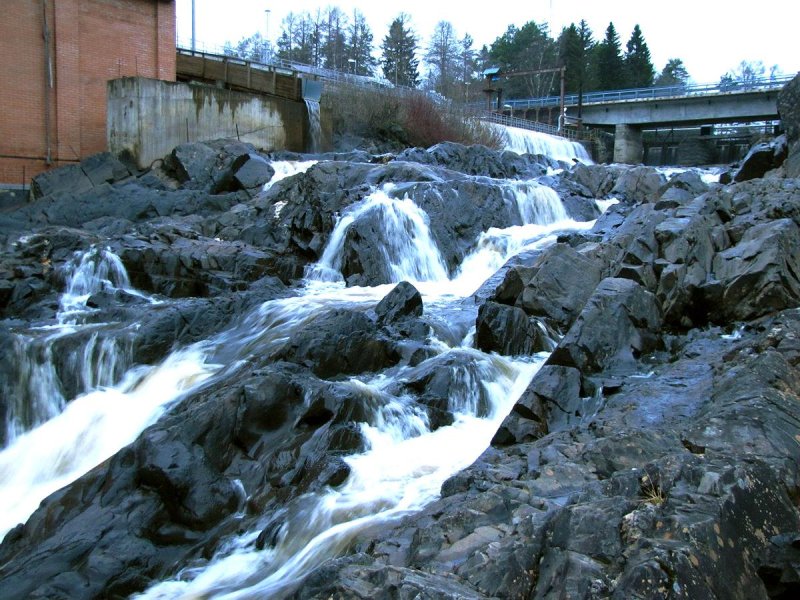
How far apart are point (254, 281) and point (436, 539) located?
10.0m

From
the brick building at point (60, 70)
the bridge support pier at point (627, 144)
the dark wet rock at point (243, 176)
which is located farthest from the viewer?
the bridge support pier at point (627, 144)

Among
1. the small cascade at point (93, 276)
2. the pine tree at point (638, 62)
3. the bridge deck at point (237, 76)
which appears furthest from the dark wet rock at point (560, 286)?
the pine tree at point (638, 62)

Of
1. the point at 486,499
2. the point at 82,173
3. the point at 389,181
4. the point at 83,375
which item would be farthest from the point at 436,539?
the point at 82,173

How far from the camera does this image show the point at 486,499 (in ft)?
14.4

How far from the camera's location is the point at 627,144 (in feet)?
138

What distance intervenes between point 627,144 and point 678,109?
3730 mm

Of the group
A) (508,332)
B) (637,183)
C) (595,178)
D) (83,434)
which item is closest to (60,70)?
(595,178)

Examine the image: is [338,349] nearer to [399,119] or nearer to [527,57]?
[399,119]

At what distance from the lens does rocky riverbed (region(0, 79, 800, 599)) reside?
140 inches

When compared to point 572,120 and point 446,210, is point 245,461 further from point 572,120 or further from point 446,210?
point 572,120

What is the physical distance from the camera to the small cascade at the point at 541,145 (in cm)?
3242

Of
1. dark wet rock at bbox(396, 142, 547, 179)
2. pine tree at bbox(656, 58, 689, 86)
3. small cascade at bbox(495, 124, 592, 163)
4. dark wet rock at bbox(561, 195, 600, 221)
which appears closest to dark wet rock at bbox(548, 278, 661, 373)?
dark wet rock at bbox(561, 195, 600, 221)

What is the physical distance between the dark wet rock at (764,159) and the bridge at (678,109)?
2052 centimetres

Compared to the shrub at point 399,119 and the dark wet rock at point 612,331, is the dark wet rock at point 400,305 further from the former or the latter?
the shrub at point 399,119
